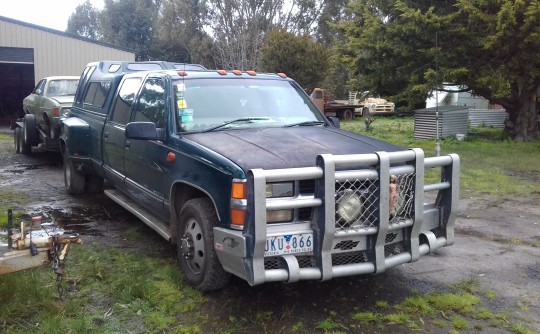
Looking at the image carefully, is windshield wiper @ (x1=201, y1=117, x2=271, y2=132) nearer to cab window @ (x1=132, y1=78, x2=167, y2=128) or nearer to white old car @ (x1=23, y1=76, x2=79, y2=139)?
cab window @ (x1=132, y1=78, x2=167, y2=128)

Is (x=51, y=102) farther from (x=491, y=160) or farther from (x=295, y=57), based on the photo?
(x=295, y=57)

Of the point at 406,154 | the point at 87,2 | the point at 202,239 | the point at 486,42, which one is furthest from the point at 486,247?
the point at 87,2

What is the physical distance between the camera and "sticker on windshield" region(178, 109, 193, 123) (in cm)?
516

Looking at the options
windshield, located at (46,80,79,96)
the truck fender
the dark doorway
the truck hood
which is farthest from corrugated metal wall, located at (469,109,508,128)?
the dark doorway

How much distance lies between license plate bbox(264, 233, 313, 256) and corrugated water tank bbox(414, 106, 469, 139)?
45.8 ft

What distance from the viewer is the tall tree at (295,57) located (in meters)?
27.3

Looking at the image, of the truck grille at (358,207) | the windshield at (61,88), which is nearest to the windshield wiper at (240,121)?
the truck grille at (358,207)

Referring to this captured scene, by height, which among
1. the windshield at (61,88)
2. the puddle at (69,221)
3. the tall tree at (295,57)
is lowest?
the puddle at (69,221)

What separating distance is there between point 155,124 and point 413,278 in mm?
2863

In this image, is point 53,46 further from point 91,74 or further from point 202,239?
point 202,239

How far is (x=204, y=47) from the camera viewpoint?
36.5 metres

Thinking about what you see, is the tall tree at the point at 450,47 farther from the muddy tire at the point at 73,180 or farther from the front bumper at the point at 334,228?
the front bumper at the point at 334,228

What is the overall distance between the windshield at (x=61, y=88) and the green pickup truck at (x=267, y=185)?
21.0 feet

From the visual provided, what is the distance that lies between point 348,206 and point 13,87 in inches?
1053
